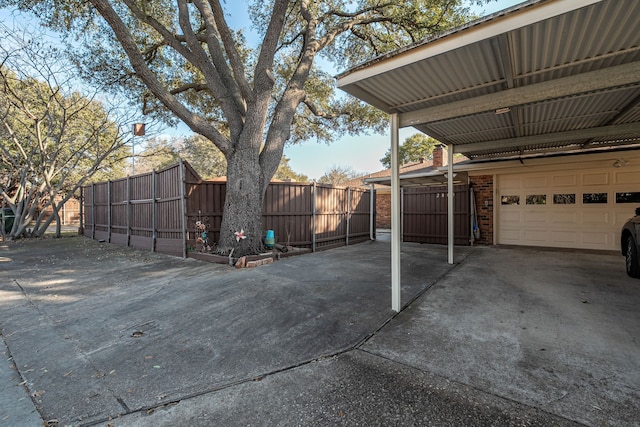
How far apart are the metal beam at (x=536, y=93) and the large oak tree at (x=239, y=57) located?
4.10 meters

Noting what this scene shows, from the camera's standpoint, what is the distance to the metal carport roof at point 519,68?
8.10ft

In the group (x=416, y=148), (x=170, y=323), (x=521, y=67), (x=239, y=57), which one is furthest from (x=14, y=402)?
(x=416, y=148)

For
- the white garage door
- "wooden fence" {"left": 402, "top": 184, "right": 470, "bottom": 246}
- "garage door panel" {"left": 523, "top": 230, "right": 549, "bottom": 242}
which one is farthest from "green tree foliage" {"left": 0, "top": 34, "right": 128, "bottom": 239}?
"garage door panel" {"left": 523, "top": 230, "right": 549, "bottom": 242}

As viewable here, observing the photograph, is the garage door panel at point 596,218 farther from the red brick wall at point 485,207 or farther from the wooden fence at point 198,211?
the wooden fence at point 198,211

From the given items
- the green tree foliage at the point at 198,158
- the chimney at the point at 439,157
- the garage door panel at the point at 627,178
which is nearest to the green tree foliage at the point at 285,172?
the green tree foliage at the point at 198,158

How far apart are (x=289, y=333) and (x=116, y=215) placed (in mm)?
10111

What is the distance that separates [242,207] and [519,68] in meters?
5.52

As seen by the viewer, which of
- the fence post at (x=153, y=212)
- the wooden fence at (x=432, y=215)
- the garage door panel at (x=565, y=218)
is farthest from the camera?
the wooden fence at (x=432, y=215)

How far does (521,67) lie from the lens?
331 cm

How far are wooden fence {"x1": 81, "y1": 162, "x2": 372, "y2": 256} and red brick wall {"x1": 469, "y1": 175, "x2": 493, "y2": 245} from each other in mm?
3828

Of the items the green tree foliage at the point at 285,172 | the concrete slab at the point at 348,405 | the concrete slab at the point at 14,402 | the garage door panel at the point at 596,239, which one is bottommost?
the concrete slab at the point at 14,402

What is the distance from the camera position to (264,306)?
12.5ft

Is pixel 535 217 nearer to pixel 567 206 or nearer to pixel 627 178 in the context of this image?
pixel 567 206

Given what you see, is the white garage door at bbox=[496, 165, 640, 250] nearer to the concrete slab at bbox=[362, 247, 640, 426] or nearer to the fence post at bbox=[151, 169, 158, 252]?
the concrete slab at bbox=[362, 247, 640, 426]
